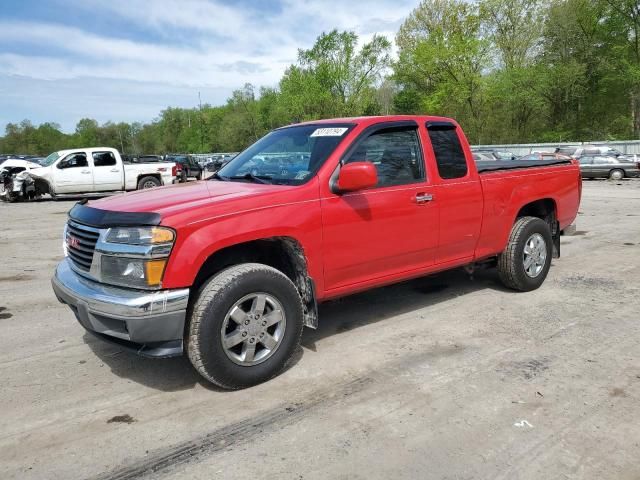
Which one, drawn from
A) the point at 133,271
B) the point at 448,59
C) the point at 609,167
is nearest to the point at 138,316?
the point at 133,271

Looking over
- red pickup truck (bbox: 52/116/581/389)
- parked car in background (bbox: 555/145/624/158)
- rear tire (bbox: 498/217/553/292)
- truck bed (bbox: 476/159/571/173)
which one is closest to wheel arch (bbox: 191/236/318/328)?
red pickup truck (bbox: 52/116/581/389)

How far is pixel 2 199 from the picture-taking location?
63.5 feet

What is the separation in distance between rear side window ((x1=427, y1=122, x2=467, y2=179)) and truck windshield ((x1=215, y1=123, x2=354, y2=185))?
0.95 m

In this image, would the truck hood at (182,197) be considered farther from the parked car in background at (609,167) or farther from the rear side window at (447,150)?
the parked car in background at (609,167)

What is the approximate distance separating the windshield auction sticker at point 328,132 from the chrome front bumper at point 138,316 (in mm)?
1804

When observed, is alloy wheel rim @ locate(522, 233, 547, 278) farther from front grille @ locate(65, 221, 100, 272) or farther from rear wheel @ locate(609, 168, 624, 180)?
rear wheel @ locate(609, 168, 624, 180)

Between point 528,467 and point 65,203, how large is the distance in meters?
18.5

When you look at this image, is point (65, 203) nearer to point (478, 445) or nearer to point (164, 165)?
point (164, 165)

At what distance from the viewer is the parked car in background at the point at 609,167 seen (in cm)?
2305

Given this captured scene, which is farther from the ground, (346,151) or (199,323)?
(346,151)

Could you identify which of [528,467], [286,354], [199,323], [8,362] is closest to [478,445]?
[528,467]

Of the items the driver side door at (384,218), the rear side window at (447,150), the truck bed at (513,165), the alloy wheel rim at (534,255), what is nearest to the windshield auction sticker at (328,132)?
the driver side door at (384,218)

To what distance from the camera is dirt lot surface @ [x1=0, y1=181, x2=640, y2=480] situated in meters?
2.66

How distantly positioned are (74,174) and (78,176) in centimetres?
14
